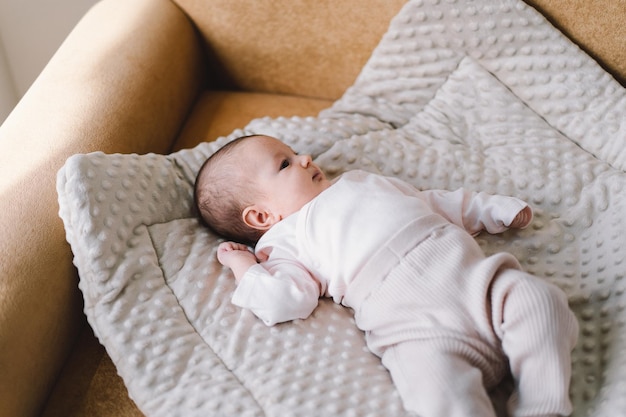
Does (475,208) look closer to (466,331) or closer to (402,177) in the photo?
(402,177)

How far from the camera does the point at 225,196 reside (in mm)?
1110

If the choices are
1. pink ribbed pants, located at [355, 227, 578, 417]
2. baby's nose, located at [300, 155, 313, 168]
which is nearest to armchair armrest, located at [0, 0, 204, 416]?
baby's nose, located at [300, 155, 313, 168]

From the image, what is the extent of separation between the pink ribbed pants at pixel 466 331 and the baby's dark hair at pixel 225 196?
28cm

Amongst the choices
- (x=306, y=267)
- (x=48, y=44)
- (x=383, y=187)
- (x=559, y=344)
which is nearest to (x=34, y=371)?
(x=306, y=267)

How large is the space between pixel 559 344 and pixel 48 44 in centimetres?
159

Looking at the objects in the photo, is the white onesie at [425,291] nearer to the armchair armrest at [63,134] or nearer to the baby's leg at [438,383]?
the baby's leg at [438,383]

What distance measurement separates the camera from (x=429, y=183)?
3.99 ft

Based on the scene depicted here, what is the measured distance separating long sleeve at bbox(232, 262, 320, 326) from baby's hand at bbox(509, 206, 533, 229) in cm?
35

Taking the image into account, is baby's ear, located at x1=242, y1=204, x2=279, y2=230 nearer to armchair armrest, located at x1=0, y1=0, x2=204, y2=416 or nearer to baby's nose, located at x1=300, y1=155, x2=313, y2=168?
baby's nose, located at x1=300, y1=155, x2=313, y2=168

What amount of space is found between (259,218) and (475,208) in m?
0.37

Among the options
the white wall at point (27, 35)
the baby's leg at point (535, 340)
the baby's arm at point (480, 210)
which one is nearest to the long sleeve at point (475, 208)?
the baby's arm at point (480, 210)

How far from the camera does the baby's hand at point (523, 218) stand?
1.08 metres

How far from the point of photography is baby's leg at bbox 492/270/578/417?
799 millimetres

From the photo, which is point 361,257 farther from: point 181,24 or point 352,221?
point 181,24
